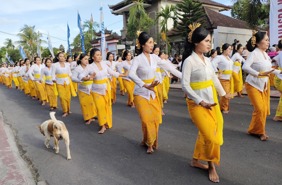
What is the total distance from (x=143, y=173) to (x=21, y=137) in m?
3.70

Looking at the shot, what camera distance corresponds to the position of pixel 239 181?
12.7 feet

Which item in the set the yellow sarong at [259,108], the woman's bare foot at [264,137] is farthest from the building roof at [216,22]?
the woman's bare foot at [264,137]

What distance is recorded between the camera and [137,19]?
24500mm

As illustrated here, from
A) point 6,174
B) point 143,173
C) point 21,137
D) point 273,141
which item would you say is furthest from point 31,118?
point 273,141

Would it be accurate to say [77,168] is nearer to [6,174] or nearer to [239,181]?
[6,174]

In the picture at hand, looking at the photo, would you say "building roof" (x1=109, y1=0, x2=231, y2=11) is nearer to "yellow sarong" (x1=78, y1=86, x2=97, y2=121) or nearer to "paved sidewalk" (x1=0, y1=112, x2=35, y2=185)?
"yellow sarong" (x1=78, y1=86, x2=97, y2=121)

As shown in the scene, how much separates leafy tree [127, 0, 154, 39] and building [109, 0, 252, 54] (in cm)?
243

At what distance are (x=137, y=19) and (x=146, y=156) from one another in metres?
20.6

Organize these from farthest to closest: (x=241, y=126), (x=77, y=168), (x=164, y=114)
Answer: (x=164, y=114) < (x=241, y=126) < (x=77, y=168)

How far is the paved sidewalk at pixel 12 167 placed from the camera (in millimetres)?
4242

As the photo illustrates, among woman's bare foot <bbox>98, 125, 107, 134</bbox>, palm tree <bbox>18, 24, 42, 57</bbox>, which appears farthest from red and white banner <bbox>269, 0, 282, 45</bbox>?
palm tree <bbox>18, 24, 42, 57</bbox>

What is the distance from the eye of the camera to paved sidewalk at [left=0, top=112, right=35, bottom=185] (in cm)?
424

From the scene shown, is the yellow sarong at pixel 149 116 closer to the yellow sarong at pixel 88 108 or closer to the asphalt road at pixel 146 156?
the asphalt road at pixel 146 156

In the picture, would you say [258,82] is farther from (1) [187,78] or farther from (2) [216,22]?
(2) [216,22]
